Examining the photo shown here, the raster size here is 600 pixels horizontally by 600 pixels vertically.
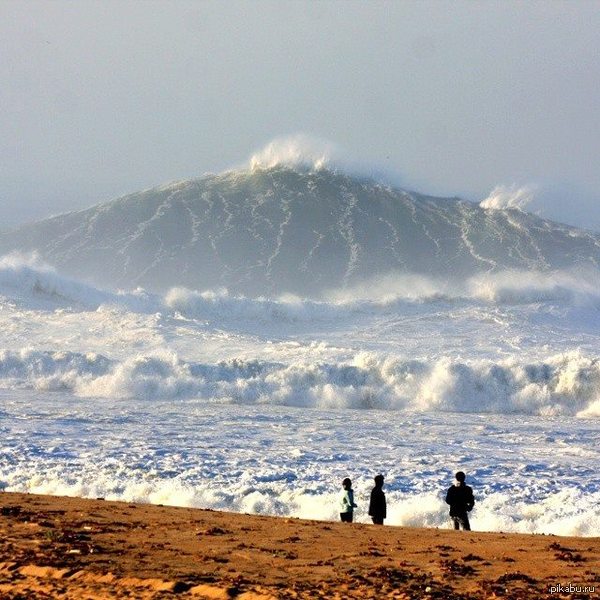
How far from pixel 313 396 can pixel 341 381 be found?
62.1 inches

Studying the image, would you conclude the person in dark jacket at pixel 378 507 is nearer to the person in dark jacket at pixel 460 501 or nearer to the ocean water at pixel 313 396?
the person in dark jacket at pixel 460 501

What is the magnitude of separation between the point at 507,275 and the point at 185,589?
131 ft

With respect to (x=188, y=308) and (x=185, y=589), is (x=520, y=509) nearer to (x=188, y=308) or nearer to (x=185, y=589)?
(x=185, y=589)

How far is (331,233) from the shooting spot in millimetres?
52562

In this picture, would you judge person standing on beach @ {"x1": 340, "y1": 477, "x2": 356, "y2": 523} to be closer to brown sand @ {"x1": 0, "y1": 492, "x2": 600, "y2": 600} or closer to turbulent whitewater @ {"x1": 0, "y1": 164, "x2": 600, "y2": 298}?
brown sand @ {"x1": 0, "y1": 492, "x2": 600, "y2": 600}

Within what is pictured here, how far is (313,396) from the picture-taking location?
24.2 metres

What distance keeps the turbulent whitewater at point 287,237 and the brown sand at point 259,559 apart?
36.0 m

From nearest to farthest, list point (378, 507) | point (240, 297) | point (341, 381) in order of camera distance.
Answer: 1. point (378, 507)
2. point (341, 381)
3. point (240, 297)

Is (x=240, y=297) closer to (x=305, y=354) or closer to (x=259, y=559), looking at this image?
(x=305, y=354)

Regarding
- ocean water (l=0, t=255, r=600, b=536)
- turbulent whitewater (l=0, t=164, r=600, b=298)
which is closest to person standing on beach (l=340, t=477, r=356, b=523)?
ocean water (l=0, t=255, r=600, b=536)

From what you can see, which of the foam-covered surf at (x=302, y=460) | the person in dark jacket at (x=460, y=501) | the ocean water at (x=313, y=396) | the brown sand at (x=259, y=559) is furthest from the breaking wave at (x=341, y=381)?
the brown sand at (x=259, y=559)

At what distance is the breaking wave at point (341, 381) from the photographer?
24.2 m

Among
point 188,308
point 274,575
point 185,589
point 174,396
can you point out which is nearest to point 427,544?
point 274,575

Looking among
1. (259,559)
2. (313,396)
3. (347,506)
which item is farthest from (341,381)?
(259,559)
